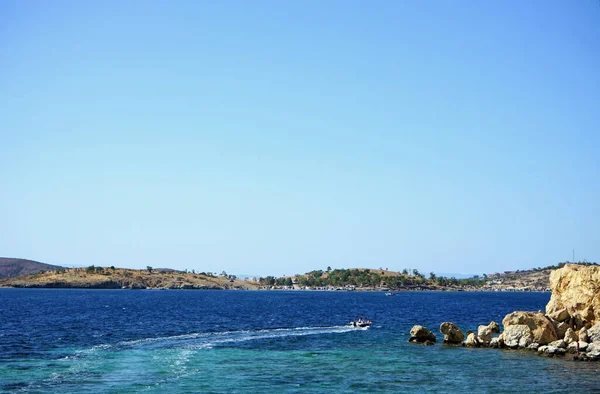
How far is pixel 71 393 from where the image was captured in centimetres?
4203

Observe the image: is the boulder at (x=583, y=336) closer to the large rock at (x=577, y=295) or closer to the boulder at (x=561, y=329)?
the boulder at (x=561, y=329)

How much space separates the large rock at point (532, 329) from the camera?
64312 mm

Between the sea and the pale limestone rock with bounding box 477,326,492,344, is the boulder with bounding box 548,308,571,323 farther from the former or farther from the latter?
the sea

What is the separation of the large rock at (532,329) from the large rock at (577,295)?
362 cm

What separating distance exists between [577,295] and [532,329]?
29.0 feet

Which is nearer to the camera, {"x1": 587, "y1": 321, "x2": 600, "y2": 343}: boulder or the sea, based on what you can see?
the sea

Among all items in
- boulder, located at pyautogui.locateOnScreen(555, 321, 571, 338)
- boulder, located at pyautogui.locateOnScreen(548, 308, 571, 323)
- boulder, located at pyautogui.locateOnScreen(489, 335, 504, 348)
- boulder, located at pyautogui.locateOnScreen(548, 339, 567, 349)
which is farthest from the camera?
boulder, located at pyautogui.locateOnScreen(548, 308, 571, 323)

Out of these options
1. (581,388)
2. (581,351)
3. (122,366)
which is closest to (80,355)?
(122,366)

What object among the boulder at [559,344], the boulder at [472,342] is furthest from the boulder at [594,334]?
the boulder at [472,342]

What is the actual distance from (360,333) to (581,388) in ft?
145

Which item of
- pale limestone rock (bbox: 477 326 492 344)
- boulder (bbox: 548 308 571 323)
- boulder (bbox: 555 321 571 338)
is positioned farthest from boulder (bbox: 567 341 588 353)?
pale limestone rock (bbox: 477 326 492 344)

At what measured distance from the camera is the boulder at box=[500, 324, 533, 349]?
6475cm

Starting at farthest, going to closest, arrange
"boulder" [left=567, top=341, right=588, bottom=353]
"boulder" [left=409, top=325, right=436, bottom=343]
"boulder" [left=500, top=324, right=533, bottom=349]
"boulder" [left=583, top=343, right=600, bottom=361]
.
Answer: "boulder" [left=409, top=325, right=436, bottom=343], "boulder" [left=500, top=324, right=533, bottom=349], "boulder" [left=567, top=341, right=588, bottom=353], "boulder" [left=583, top=343, right=600, bottom=361]

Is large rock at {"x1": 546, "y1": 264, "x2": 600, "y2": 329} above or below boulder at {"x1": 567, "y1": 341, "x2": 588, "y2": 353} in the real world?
above
